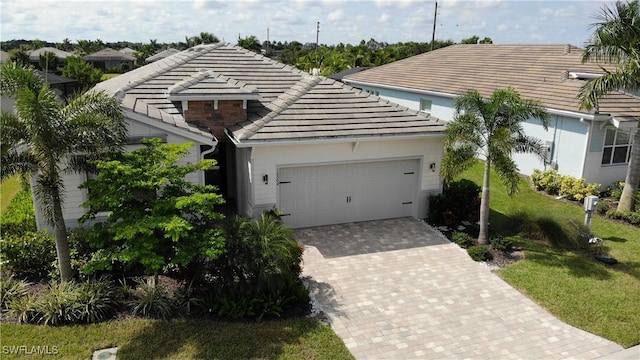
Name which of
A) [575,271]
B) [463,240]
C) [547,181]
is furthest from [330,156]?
[547,181]

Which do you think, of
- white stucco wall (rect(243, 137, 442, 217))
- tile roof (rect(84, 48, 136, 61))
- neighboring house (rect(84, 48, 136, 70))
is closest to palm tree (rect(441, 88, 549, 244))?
white stucco wall (rect(243, 137, 442, 217))

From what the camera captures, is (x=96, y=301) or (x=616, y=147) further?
(x=616, y=147)

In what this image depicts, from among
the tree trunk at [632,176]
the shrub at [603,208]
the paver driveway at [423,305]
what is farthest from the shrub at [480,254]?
the tree trunk at [632,176]

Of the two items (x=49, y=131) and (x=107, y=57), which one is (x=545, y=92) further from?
(x=107, y=57)

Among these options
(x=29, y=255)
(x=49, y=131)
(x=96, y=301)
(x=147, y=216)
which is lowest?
(x=96, y=301)

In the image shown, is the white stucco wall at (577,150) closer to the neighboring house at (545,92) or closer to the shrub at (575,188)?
the neighboring house at (545,92)
